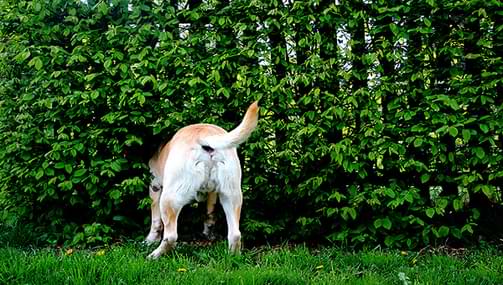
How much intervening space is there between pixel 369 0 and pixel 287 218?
235 cm

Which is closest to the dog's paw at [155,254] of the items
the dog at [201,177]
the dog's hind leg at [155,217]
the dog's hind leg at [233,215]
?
the dog at [201,177]

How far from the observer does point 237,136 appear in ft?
14.6

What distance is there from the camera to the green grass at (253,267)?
3922 millimetres

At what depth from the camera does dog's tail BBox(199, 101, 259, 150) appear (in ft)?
14.4

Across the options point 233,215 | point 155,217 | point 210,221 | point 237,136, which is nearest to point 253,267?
point 233,215

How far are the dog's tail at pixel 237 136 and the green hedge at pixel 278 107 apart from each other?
94 cm

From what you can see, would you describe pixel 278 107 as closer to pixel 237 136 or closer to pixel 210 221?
pixel 237 136

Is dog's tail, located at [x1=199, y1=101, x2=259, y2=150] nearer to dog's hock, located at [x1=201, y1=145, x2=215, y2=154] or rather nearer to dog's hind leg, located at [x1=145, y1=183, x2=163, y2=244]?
dog's hock, located at [x1=201, y1=145, x2=215, y2=154]

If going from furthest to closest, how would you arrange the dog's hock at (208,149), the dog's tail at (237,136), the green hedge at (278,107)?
the green hedge at (278,107)
the dog's hock at (208,149)
the dog's tail at (237,136)

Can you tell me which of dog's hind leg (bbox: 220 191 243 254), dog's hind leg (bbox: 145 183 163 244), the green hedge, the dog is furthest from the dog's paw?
the green hedge

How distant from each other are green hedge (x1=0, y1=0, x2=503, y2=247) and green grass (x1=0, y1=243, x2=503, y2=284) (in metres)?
0.60

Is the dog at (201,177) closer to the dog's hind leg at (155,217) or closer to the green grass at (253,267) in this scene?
the green grass at (253,267)

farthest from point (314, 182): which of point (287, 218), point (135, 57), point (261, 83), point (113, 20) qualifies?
point (113, 20)

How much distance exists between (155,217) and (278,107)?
1672 millimetres
